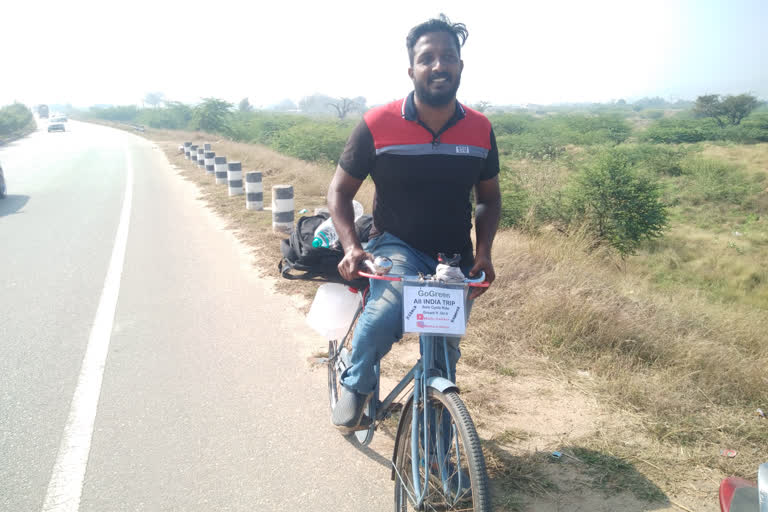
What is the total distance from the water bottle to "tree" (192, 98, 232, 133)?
40643 mm

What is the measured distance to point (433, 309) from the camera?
93.4 inches

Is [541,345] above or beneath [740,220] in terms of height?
above

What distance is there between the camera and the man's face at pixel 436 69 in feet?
8.69

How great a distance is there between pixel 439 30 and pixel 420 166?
66 cm

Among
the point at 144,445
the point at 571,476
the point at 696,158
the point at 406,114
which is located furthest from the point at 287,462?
the point at 696,158

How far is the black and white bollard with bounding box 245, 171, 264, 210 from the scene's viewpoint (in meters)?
10.5

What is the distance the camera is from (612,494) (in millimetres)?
2863

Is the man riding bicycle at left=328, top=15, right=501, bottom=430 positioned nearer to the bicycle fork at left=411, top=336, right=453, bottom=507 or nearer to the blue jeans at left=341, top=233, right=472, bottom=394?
the blue jeans at left=341, top=233, right=472, bottom=394

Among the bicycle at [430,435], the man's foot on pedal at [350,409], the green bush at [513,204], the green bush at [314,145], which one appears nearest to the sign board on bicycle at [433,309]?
the bicycle at [430,435]

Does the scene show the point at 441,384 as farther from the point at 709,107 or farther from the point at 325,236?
the point at 709,107

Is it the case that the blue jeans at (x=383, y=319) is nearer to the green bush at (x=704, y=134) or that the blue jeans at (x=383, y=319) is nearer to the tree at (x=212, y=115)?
the tree at (x=212, y=115)

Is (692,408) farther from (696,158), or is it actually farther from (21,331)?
(696,158)

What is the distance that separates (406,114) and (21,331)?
4.35 meters

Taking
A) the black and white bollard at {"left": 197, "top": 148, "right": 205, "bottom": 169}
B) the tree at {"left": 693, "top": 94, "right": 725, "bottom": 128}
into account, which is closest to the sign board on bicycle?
the black and white bollard at {"left": 197, "top": 148, "right": 205, "bottom": 169}
